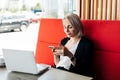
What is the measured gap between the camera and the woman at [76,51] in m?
1.84

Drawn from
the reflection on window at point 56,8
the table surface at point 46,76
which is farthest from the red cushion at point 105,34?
the reflection on window at point 56,8

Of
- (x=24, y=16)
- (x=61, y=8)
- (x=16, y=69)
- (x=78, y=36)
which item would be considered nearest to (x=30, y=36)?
(x=24, y=16)

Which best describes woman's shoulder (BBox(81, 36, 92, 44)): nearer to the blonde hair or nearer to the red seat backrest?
the blonde hair

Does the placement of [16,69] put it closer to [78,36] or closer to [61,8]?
[78,36]

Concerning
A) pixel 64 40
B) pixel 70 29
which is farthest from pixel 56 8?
pixel 70 29

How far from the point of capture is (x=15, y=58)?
1555 millimetres

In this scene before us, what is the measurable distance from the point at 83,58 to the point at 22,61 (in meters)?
0.57

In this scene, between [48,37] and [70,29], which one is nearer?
[70,29]

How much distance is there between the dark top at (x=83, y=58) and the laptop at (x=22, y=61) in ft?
1.11

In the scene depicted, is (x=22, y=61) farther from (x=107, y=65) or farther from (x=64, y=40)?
(x=107, y=65)

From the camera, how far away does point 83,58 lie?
1.85 meters

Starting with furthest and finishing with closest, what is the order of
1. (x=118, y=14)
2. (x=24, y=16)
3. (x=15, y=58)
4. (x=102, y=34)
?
(x=24, y=16) < (x=118, y=14) < (x=102, y=34) < (x=15, y=58)

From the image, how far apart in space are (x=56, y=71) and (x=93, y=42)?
575 mm

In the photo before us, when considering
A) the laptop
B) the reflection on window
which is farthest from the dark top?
the reflection on window
